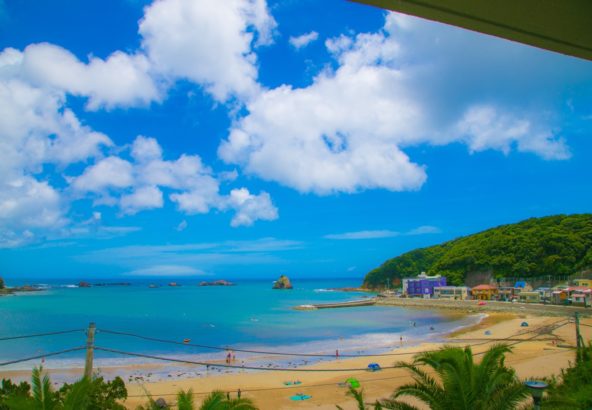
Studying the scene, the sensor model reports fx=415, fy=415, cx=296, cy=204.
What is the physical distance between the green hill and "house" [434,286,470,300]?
6.30 meters

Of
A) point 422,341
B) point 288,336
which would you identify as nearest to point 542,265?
point 422,341

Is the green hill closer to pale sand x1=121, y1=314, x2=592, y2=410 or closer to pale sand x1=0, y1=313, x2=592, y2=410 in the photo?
pale sand x1=0, y1=313, x2=592, y2=410

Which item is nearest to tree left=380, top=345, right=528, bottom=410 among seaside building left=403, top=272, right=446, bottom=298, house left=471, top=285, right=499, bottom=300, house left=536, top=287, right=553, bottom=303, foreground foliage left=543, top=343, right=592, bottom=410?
foreground foliage left=543, top=343, right=592, bottom=410

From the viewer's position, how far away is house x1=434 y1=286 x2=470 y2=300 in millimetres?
70750

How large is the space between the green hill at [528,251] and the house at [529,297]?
10248mm

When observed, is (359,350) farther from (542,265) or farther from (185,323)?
(542,265)

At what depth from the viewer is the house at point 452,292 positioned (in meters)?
70.8

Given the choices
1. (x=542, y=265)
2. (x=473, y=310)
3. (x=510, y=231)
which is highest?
(x=510, y=231)

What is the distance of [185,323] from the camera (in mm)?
48406

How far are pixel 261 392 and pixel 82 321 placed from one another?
39610mm

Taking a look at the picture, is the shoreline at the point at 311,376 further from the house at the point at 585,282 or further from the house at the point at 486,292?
the house at the point at 486,292

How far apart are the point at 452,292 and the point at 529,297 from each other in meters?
16.1

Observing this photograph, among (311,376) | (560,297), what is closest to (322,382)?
(311,376)

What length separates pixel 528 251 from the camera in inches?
2771
